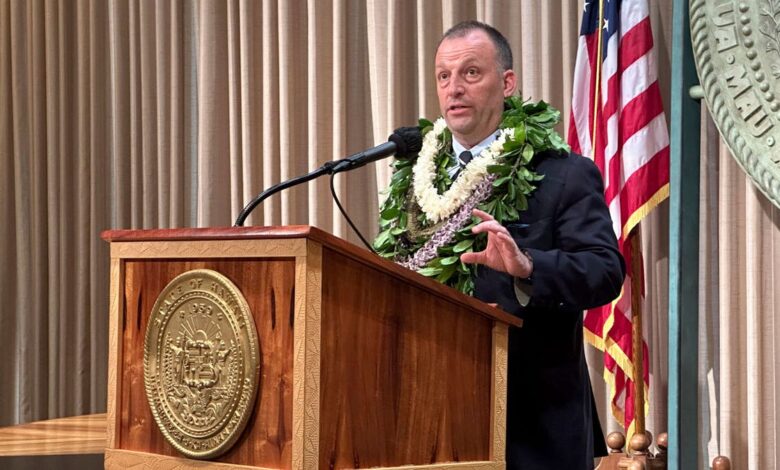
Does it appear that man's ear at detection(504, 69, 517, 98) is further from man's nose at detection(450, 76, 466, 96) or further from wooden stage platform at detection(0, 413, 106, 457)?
wooden stage platform at detection(0, 413, 106, 457)

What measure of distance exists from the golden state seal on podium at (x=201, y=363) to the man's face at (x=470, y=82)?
2.75ft

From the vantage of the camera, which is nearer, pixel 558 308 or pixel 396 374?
pixel 396 374

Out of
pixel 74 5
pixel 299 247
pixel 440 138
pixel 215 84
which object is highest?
pixel 74 5

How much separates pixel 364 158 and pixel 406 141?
335 mm

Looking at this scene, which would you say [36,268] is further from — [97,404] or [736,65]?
[736,65]

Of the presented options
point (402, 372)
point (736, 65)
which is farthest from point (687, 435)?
point (402, 372)

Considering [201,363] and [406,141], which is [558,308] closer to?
[406,141]

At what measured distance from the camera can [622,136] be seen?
338 cm

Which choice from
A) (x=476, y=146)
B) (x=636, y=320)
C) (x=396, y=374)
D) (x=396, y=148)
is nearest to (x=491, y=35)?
(x=476, y=146)

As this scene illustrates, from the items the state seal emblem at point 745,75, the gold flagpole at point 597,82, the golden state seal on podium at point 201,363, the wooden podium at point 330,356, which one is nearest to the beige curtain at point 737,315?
the gold flagpole at point 597,82

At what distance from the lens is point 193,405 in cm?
155

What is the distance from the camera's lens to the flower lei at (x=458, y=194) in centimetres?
213

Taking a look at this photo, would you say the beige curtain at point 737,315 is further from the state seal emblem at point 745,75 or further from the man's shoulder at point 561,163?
the man's shoulder at point 561,163

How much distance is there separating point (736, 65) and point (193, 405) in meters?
1.63
